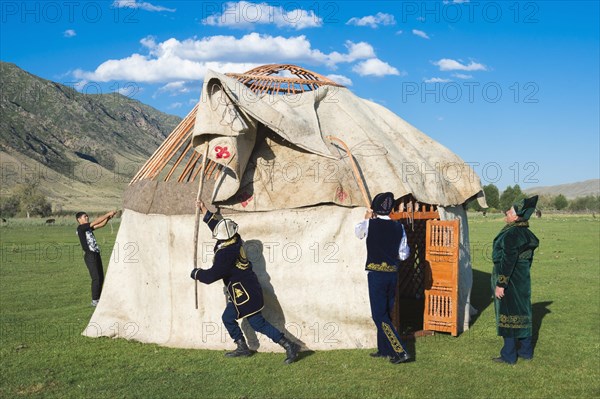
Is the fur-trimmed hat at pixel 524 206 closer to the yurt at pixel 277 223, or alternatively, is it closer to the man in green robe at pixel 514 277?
the man in green robe at pixel 514 277

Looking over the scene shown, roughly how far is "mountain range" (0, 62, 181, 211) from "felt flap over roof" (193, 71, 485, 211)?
7401 cm

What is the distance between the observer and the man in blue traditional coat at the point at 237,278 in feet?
18.4

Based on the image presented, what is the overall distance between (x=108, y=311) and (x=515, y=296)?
4.61m

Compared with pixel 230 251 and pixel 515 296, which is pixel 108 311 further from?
pixel 515 296

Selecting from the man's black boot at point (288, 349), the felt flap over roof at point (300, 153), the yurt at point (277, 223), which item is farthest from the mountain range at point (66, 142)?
the man's black boot at point (288, 349)

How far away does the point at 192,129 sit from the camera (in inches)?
279

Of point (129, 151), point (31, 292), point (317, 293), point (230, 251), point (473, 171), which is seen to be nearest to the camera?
point (230, 251)

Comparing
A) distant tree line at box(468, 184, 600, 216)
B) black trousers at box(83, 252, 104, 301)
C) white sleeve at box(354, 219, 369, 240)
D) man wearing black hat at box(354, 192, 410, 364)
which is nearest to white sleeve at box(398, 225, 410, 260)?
man wearing black hat at box(354, 192, 410, 364)

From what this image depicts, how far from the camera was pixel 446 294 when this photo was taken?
6.68 m

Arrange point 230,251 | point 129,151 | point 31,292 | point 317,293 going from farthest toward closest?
point 129,151, point 31,292, point 317,293, point 230,251

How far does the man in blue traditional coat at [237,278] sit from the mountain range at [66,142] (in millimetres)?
74807

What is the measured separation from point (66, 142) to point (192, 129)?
136303mm

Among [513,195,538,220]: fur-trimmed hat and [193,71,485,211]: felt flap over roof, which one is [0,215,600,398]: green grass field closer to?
[513,195,538,220]: fur-trimmed hat

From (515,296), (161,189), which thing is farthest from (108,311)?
(515,296)
